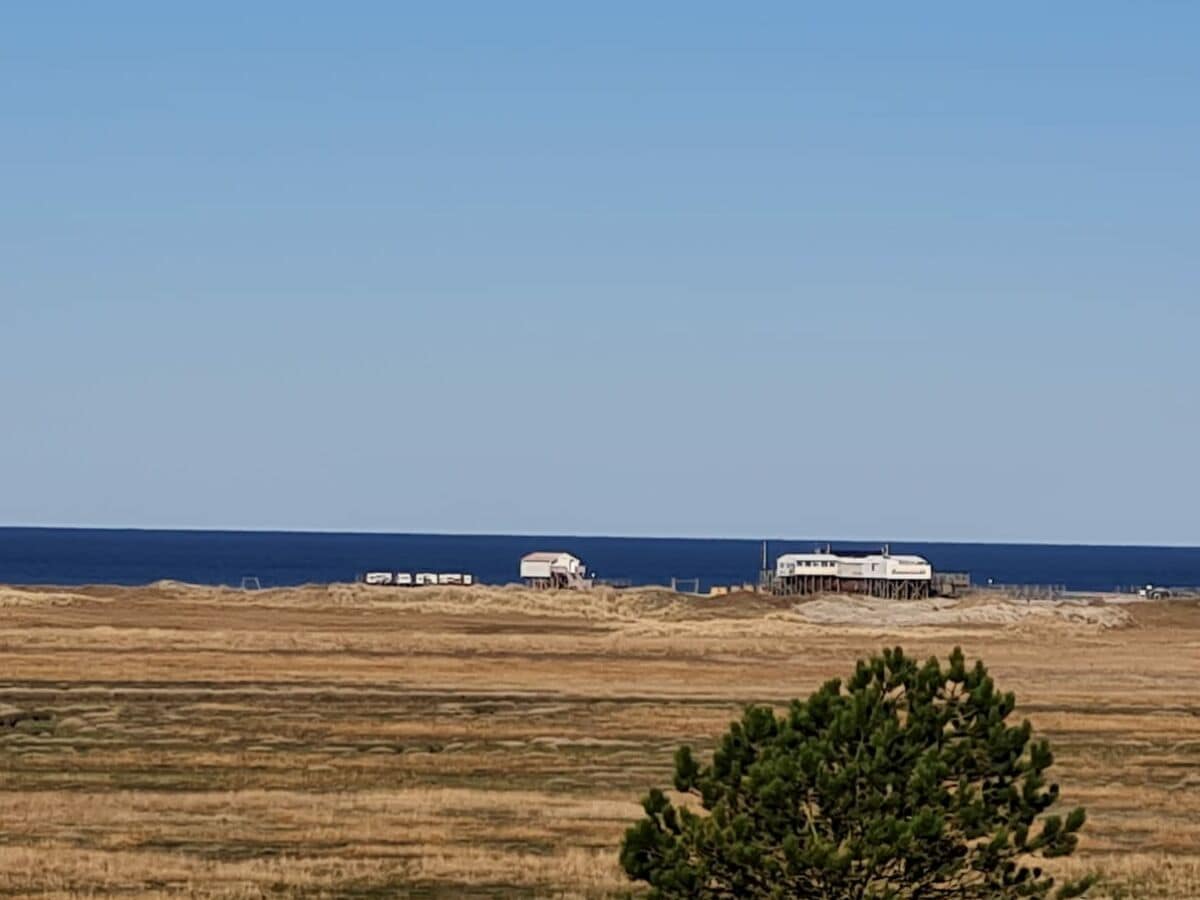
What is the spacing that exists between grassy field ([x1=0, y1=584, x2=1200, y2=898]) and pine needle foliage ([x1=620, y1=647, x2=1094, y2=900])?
33.0ft

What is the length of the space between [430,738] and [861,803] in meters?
30.5

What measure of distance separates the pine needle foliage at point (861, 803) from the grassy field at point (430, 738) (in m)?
10.1

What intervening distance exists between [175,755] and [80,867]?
44.6ft

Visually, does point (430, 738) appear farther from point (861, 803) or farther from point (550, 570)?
point (550, 570)

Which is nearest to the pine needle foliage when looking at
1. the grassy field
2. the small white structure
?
the grassy field

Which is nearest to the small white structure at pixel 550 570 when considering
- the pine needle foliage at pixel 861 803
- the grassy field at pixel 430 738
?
the grassy field at pixel 430 738

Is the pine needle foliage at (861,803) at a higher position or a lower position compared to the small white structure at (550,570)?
lower

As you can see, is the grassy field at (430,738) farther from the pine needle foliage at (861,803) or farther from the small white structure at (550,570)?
the small white structure at (550,570)

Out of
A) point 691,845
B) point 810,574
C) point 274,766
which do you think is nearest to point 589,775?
point 274,766

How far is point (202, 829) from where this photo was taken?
32.5m

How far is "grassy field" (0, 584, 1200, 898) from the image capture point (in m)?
29.7

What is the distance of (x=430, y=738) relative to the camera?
4684cm

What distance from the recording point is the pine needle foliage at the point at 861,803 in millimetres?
17000

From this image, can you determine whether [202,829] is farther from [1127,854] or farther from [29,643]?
[29,643]
